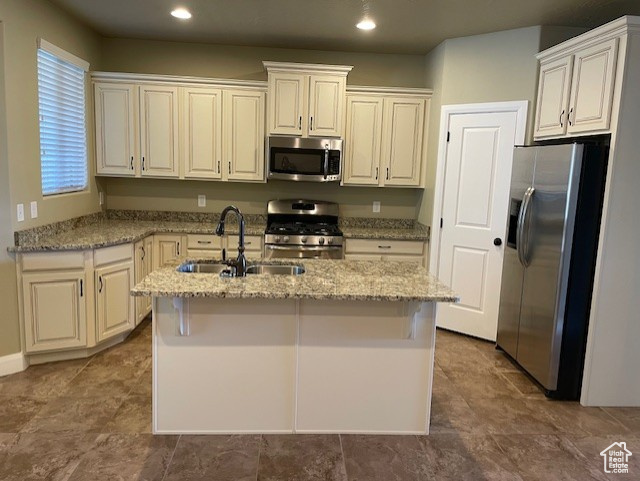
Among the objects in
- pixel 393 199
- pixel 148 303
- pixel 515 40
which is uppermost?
pixel 515 40

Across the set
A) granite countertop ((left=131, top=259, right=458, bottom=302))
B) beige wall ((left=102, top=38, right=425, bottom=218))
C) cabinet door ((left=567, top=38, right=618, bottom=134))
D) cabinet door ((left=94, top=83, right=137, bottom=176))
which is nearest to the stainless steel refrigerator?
cabinet door ((left=567, top=38, right=618, bottom=134))

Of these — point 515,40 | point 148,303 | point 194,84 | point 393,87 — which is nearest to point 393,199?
point 393,87

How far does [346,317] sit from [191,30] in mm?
3162

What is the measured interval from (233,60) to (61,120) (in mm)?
1728

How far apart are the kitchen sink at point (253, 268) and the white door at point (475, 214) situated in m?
2.05

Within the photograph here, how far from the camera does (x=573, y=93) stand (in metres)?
3.31

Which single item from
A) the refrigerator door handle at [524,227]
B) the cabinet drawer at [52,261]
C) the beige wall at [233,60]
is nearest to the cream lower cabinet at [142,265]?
the cabinet drawer at [52,261]

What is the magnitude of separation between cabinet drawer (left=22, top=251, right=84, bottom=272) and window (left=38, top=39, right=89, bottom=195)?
61 cm

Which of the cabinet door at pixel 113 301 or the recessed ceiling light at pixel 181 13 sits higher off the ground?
the recessed ceiling light at pixel 181 13

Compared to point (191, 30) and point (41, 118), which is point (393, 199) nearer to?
point (191, 30)

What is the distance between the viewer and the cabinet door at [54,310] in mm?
3314

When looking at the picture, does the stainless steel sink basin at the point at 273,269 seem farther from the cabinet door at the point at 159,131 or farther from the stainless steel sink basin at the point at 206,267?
the cabinet door at the point at 159,131

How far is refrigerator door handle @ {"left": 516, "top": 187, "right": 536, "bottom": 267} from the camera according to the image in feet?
11.2

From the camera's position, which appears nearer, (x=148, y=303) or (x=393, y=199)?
(x=148, y=303)
